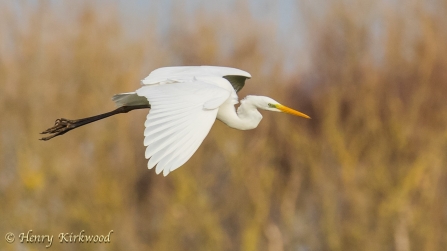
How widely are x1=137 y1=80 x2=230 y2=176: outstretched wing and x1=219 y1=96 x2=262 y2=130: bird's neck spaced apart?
2.19 ft

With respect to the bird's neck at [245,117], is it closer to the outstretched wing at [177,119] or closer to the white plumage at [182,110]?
the white plumage at [182,110]

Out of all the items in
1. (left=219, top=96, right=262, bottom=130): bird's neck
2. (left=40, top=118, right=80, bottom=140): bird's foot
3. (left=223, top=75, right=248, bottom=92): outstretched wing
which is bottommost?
(left=40, top=118, right=80, bottom=140): bird's foot

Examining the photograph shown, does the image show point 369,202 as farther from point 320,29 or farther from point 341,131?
point 320,29

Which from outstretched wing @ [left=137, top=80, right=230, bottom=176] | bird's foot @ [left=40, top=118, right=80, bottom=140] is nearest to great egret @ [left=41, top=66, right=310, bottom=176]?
outstretched wing @ [left=137, top=80, right=230, bottom=176]

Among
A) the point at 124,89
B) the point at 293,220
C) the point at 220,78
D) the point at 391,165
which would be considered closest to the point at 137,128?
the point at 124,89

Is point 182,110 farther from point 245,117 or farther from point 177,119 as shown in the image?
point 245,117

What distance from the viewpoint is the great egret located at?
186 inches

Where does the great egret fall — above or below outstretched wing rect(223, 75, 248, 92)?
below

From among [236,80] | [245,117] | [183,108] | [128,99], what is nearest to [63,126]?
[128,99]

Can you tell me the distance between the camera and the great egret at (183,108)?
4.73m

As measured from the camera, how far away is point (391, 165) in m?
14.8

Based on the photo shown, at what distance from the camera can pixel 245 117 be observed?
20.6ft

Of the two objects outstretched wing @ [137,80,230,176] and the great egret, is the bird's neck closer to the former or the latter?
the great egret

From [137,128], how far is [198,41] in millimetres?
1870
